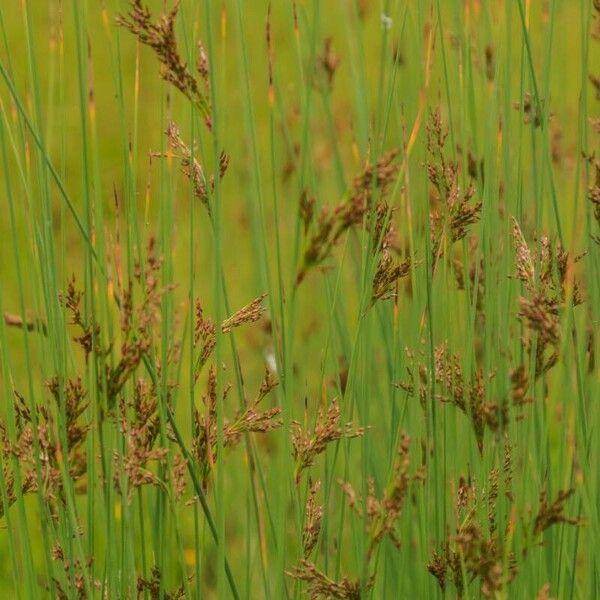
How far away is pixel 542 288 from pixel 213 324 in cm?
33

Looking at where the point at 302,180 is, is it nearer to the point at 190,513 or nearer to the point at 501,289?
the point at 501,289

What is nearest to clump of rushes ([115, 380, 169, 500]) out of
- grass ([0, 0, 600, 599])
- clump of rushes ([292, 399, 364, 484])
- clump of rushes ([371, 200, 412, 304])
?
grass ([0, 0, 600, 599])

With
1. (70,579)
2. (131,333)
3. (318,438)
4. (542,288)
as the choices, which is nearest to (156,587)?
(70,579)

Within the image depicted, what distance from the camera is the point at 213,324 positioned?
1.20 metres

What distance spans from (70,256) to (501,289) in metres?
3.18

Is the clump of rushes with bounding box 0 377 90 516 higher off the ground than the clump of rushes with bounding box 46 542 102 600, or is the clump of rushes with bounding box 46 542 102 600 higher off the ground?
the clump of rushes with bounding box 0 377 90 516

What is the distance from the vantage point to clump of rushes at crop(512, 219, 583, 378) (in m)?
0.93

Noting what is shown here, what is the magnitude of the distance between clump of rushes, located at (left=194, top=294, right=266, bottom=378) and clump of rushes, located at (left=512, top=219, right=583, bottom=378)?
0.24m

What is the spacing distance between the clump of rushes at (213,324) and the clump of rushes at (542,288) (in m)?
0.24

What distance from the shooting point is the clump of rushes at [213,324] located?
3.72 ft

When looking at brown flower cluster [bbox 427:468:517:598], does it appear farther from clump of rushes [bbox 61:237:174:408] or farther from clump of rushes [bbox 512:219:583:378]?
clump of rushes [bbox 61:237:174:408]

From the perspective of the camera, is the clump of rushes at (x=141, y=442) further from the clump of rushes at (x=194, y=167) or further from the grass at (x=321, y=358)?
the clump of rushes at (x=194, y=167)

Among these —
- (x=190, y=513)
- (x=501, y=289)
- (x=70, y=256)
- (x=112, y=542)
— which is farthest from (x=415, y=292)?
(x=70, y=256)

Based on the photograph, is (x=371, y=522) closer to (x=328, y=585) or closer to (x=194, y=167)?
(x=328, y=585)
